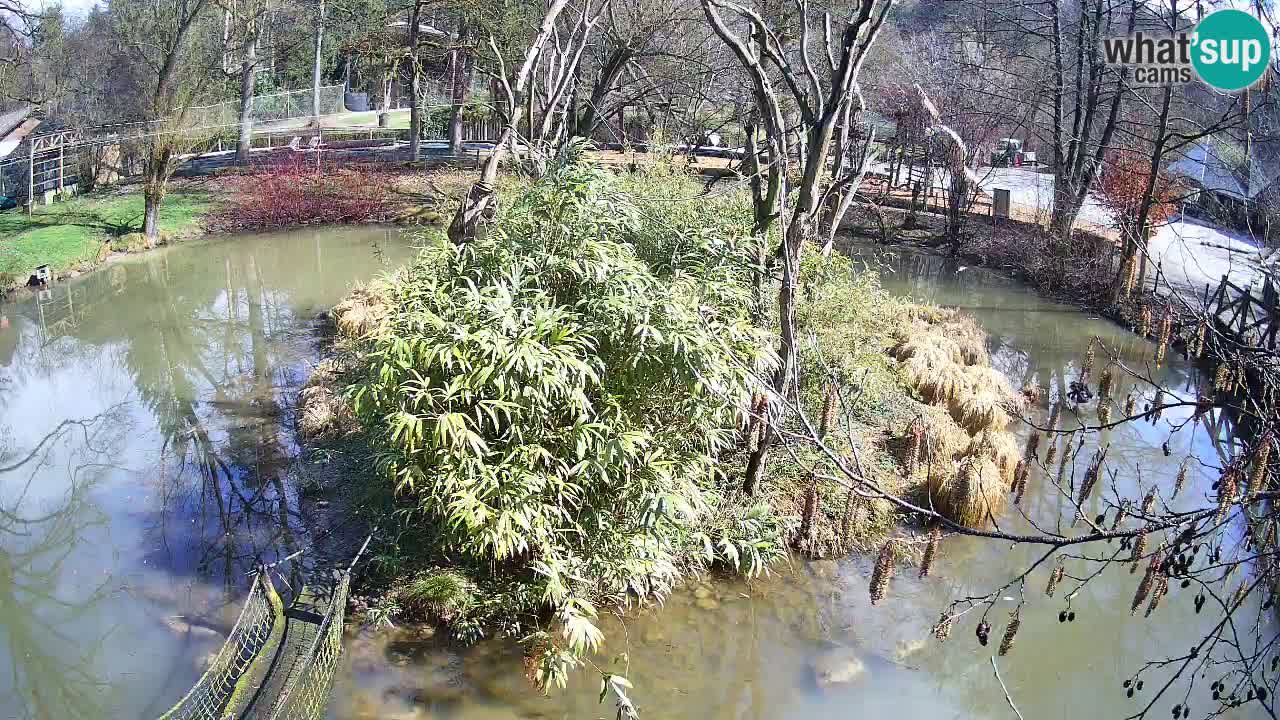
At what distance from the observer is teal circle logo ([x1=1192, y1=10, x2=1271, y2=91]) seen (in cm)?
862

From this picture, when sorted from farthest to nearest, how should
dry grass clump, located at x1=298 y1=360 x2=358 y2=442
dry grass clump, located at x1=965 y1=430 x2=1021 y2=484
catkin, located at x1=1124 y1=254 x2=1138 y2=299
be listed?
dry grass clump, located at x1=298 y1=360 x2=358 y2=442, dry grass clump, located at x1=965 y1=430 x2=1021 y2=484, catkin, located at x1=1124 y1=254 x2=1138 y2=299

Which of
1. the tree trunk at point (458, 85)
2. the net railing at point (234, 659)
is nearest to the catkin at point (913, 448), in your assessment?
the net railing at point (234, 659)

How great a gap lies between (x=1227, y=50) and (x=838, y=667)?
813 cm

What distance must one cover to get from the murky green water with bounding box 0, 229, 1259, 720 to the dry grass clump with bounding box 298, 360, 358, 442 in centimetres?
26

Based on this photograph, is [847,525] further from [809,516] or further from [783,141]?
[783,141]

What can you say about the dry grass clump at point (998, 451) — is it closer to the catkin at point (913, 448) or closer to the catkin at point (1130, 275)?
the catkin at point (913, 448)

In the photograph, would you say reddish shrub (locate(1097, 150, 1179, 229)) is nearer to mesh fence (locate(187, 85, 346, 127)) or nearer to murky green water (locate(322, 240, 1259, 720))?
murky green water (locate(322, 240, 1259, 720))

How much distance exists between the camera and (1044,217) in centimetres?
1884

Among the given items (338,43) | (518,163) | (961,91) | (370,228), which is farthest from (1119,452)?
(338,43)

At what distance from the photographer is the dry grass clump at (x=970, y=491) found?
7645 mm

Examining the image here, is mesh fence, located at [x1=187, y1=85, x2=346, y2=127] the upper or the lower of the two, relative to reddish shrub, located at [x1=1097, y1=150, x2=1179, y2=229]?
upper

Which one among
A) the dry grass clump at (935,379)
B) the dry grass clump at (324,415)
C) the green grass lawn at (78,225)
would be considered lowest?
the dry grass clump at (324,415)

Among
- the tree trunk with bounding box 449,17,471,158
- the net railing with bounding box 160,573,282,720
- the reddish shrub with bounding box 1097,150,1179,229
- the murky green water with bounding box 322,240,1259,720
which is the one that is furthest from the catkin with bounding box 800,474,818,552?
the tree trunk with bounding box 449,17,471,158

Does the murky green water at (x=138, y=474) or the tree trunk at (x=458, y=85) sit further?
the tree trunk at (x=458, y=85)
